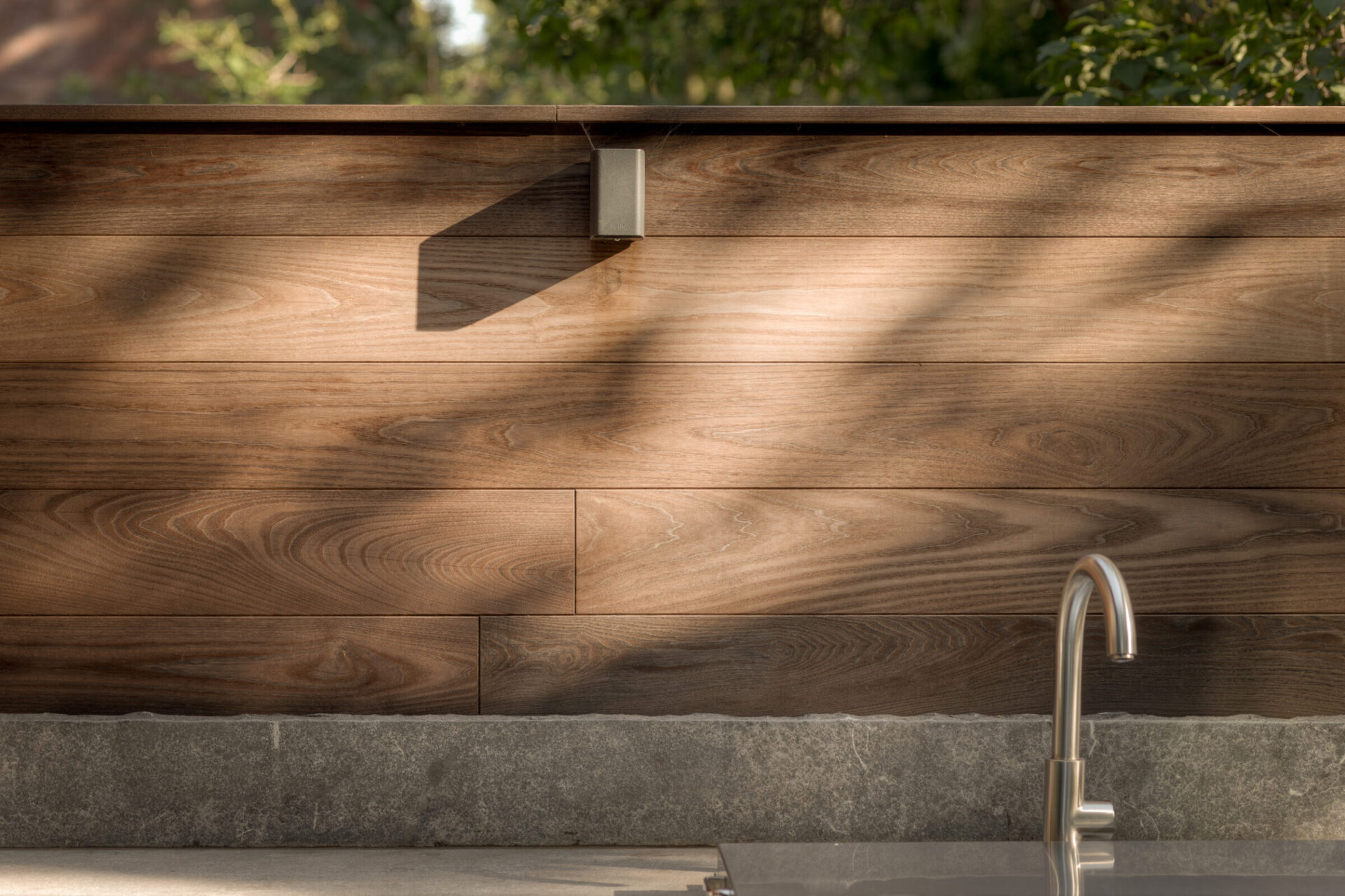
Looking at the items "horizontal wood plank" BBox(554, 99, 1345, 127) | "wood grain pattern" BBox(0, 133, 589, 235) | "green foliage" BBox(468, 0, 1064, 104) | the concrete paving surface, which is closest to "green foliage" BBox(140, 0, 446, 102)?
"green foliage" BBox(468, 0, 1064, 104)

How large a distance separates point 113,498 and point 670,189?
39.3 inches

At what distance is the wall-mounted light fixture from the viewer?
62.1 inches

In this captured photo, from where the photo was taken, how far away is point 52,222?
63.1 inches

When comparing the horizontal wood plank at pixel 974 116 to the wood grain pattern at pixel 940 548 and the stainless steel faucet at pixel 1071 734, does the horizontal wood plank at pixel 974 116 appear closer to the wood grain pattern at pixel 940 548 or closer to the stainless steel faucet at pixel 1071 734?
the wood grain pattern at pixel 940 548

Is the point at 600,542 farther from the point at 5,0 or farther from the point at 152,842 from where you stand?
the point at 5,0

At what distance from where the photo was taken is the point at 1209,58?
2.55 metres

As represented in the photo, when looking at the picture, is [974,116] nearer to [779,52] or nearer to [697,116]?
[697,116]

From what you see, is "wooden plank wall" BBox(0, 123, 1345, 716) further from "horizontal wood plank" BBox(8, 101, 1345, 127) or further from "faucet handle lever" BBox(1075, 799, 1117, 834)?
"faucet handle lever" BBox(1075, 799, 1117, 834)

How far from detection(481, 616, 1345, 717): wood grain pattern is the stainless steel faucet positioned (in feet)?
1.21

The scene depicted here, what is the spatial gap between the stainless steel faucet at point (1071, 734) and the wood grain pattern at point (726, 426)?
17.5 inches

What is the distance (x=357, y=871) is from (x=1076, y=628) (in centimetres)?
106

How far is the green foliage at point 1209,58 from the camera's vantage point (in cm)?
215

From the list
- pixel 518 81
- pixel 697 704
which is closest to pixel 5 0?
pixel 518 81

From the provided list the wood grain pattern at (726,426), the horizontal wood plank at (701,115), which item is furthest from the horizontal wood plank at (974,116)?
the wood grain pattern at (726,426)
